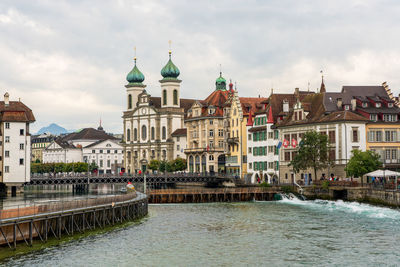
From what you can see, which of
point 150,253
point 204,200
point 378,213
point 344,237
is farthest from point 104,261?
point 204,200

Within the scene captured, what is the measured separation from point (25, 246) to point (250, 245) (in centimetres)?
1670

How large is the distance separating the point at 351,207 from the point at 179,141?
100 m

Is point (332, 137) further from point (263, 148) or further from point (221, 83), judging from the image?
point (221, 83)

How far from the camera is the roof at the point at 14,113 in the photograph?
4651 inches

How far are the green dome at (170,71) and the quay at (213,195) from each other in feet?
286

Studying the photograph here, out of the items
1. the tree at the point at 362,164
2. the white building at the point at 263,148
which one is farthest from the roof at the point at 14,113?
the tree at the point at 362,164

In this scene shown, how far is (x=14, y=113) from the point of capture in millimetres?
119188

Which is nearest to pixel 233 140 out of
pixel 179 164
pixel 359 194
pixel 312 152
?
pixel 179 164

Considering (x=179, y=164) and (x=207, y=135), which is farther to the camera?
(x=179, y=164)

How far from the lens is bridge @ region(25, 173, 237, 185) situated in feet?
423

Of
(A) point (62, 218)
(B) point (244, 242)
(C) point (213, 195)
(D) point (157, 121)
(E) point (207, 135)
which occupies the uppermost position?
(D) point (157, 121)

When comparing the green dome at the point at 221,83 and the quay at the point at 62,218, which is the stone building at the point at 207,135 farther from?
the quay at the point at 62,218

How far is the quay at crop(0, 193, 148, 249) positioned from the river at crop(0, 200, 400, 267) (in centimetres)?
207

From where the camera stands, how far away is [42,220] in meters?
54.5
